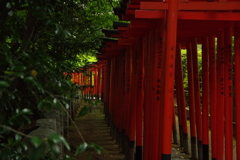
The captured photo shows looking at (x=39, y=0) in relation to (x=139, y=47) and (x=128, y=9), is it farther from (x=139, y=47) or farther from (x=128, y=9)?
(x=139, y=47)

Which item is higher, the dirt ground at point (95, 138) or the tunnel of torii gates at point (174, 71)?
the tunnel of torii gates at point (174, 71)

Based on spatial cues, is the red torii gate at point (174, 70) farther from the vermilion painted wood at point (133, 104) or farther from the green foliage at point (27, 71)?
the green foliage at point (27, 71)

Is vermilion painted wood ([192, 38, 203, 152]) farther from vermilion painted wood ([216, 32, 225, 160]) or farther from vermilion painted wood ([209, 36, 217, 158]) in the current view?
vermilion painted wood ([216, 32, 225, 160])

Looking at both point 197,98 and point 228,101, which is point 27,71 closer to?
point 228,101

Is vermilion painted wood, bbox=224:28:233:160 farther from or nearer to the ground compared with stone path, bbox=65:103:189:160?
farther from the ground

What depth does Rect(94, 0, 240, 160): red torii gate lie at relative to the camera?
505 cm

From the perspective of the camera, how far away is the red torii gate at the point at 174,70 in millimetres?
5047

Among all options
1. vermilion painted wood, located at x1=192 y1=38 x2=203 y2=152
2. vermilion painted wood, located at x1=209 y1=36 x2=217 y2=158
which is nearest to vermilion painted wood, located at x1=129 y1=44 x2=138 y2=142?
vermilion painted wood, located at x1=192 y1=38 x2=203 y2=152

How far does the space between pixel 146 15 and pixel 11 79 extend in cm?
338

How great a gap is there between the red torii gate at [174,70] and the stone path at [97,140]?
54 cm

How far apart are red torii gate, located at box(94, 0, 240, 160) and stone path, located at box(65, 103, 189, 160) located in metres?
0.54

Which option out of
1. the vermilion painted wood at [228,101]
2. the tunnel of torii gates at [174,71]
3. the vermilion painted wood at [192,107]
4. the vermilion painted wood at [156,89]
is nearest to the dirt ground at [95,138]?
the tunnel of torii gates at [174,71]

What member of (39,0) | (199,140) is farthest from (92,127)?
(39,0)

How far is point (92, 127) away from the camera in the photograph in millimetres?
14375
